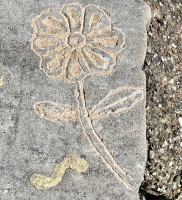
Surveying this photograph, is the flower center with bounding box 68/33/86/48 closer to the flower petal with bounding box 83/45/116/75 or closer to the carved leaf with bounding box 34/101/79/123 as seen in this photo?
the flower petal with bounding box 83/45/116/75

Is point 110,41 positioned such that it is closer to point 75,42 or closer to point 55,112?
point 75,42

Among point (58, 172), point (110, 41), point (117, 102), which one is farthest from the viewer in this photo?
point (110, 41)

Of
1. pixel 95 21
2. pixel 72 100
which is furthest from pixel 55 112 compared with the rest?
pixel 95 21

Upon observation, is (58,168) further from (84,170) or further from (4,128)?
(4,128)

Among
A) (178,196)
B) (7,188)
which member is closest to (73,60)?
(7,188)

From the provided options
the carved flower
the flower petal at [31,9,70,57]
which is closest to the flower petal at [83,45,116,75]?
the carved flower

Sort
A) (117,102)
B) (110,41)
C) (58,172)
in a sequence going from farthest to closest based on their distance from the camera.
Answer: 1. (110,41)
2. (117,102)
3. (58,172)

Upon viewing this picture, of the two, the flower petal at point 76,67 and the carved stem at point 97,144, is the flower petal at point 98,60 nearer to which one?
the flower petal at point 76,67
